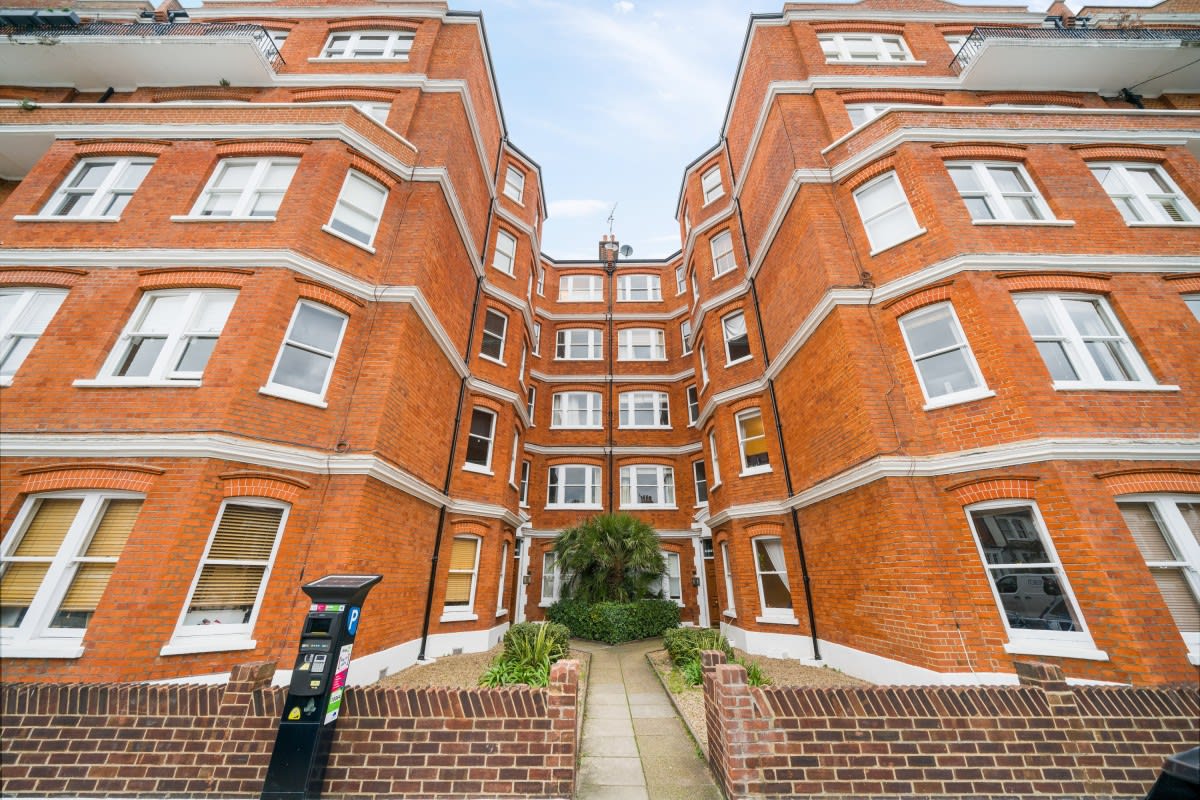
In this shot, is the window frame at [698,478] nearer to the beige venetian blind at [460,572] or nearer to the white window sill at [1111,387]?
the beige venetian blind at [460,572]

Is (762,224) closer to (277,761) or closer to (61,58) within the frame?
(277,761)

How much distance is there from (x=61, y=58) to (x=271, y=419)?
45.3ft

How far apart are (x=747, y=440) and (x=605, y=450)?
699cm

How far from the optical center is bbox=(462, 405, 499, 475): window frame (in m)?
11.9

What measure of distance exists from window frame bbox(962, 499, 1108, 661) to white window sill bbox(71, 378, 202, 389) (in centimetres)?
1358

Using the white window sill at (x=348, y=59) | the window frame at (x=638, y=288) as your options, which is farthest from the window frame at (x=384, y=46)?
Result: the window frame at (x=638, y=288)

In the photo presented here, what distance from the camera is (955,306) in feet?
26.9

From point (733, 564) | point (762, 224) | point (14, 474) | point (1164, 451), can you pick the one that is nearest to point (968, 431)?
point (1164, 451)

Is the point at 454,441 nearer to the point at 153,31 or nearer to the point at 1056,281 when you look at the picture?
the point at 1056,281

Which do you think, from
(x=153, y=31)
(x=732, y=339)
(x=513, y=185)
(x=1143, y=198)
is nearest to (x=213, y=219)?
(x=153, y=31)

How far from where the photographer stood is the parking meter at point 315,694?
3.61 metres

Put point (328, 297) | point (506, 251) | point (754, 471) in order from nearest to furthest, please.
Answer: point (328, 297) → point (754, 471) → point (506, 251)

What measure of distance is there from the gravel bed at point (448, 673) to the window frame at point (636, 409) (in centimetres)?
1051

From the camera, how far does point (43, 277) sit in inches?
311
